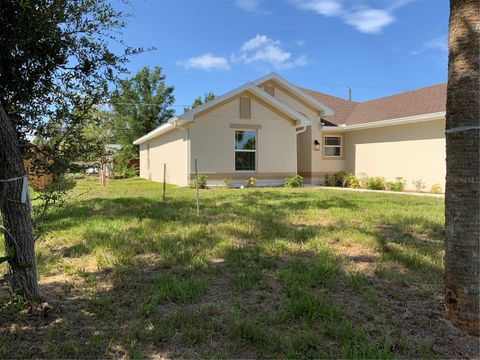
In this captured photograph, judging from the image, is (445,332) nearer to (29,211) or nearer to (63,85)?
(29,211)

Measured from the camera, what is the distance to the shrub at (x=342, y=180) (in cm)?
1675

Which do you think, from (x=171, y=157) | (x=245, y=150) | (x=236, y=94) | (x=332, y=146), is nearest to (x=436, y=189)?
(x=332, y=146)

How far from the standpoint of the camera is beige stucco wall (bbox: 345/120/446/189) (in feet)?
45.9

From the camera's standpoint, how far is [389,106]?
690 inches

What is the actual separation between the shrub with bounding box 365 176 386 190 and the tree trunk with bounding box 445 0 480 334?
43.6 ft

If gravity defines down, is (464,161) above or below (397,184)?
above

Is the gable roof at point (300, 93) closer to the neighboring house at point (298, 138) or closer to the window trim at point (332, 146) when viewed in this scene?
the neighboring house at point (298, 138)

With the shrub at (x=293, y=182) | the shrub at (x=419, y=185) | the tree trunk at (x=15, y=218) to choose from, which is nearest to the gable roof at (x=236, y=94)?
the shrub at (x=293, y=182)

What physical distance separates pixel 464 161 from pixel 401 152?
13.5m

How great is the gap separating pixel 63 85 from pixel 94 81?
0.26m

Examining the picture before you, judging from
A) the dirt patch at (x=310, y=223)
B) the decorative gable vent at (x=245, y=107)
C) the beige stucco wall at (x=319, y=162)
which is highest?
the decorative gable vent at (x=245, y=107)

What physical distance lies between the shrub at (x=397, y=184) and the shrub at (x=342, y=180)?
5.04 ft

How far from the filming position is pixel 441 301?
337cm

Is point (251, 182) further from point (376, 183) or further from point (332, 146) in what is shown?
point (332, 146)
